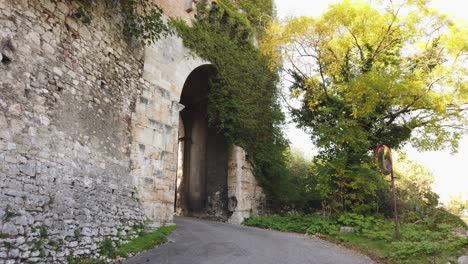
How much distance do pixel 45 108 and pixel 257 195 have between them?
8.20 m

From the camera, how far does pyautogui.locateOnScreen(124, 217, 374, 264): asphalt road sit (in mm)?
6484

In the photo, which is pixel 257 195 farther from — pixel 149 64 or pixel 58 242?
pixel 58 242

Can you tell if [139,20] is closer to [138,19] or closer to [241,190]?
[138,19]

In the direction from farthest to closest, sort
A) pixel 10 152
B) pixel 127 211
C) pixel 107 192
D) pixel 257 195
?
pixel 257 195, pixel 127 211, pixel 107 192, pixel 10 152

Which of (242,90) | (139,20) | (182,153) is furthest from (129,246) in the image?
→ (182,153)

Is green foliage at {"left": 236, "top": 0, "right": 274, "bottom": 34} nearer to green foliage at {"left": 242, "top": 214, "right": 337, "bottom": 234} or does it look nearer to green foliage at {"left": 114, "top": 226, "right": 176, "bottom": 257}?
green foliage at {"left": 242, "top": 214, "right": 337, "bottom": 234}

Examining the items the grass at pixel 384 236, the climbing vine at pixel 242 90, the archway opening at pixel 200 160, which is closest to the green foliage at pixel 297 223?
the grass at pixel 384 236

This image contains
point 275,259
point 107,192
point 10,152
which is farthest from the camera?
point 107,192

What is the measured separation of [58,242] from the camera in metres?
5.77

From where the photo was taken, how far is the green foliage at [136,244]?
263 inches

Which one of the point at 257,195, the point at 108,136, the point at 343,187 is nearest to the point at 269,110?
the point at 257,195

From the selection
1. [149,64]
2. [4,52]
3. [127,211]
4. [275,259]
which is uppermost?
[149,64]

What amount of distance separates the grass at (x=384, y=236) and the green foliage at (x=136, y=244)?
4.05m

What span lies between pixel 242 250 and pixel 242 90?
21.3ft
